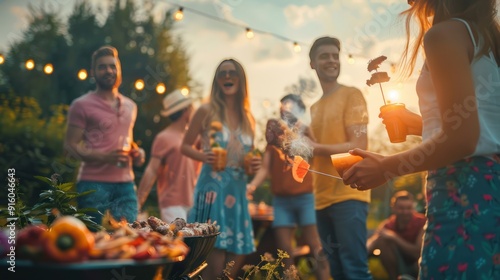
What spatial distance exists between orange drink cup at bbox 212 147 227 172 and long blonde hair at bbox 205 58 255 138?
0.28 meters

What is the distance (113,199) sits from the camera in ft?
15.3

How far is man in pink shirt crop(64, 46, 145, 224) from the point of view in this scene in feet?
15.2

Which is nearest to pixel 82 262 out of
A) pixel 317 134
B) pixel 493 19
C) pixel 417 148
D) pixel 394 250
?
pixel 417 148

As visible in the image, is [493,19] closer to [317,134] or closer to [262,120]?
[317,134]

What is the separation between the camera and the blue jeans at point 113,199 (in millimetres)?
4516

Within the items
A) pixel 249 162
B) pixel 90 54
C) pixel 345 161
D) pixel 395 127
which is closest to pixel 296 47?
pixel 249 162

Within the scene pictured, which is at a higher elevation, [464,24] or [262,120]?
[262,120]

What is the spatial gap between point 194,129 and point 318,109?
0.94 metres

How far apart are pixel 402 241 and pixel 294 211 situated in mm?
1650

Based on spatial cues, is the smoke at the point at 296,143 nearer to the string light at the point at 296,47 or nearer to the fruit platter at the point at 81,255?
the fruit platter at the point at 81,255

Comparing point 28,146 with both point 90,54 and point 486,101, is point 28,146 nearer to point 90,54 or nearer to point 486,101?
point 90,54

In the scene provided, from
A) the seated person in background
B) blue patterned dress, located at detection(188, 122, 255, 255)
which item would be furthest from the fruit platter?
the seated person in background

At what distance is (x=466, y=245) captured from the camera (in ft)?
5.99

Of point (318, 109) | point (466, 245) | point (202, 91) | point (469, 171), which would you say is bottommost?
point (466, 245)
